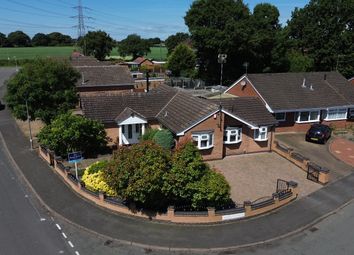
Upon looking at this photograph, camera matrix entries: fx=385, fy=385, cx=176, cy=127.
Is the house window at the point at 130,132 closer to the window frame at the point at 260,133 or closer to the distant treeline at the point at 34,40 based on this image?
the window frame at the point at 260,133

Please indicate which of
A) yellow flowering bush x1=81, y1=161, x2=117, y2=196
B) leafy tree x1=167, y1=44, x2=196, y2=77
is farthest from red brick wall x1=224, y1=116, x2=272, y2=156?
leafy tree x1=167, y1=44, x2=196, y2=77

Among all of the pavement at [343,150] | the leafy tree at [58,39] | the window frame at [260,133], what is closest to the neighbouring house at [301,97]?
the pavement at [343,150]

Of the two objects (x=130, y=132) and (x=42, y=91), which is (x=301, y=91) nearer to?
(x=130, y=132)

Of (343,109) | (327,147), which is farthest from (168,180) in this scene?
(343,109)

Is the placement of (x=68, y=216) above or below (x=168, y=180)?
below

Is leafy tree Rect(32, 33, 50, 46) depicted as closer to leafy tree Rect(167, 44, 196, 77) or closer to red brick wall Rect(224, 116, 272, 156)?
leafy tree Rect(167, 44, 196, 77)

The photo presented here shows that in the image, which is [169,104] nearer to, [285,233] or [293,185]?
[293,185]
